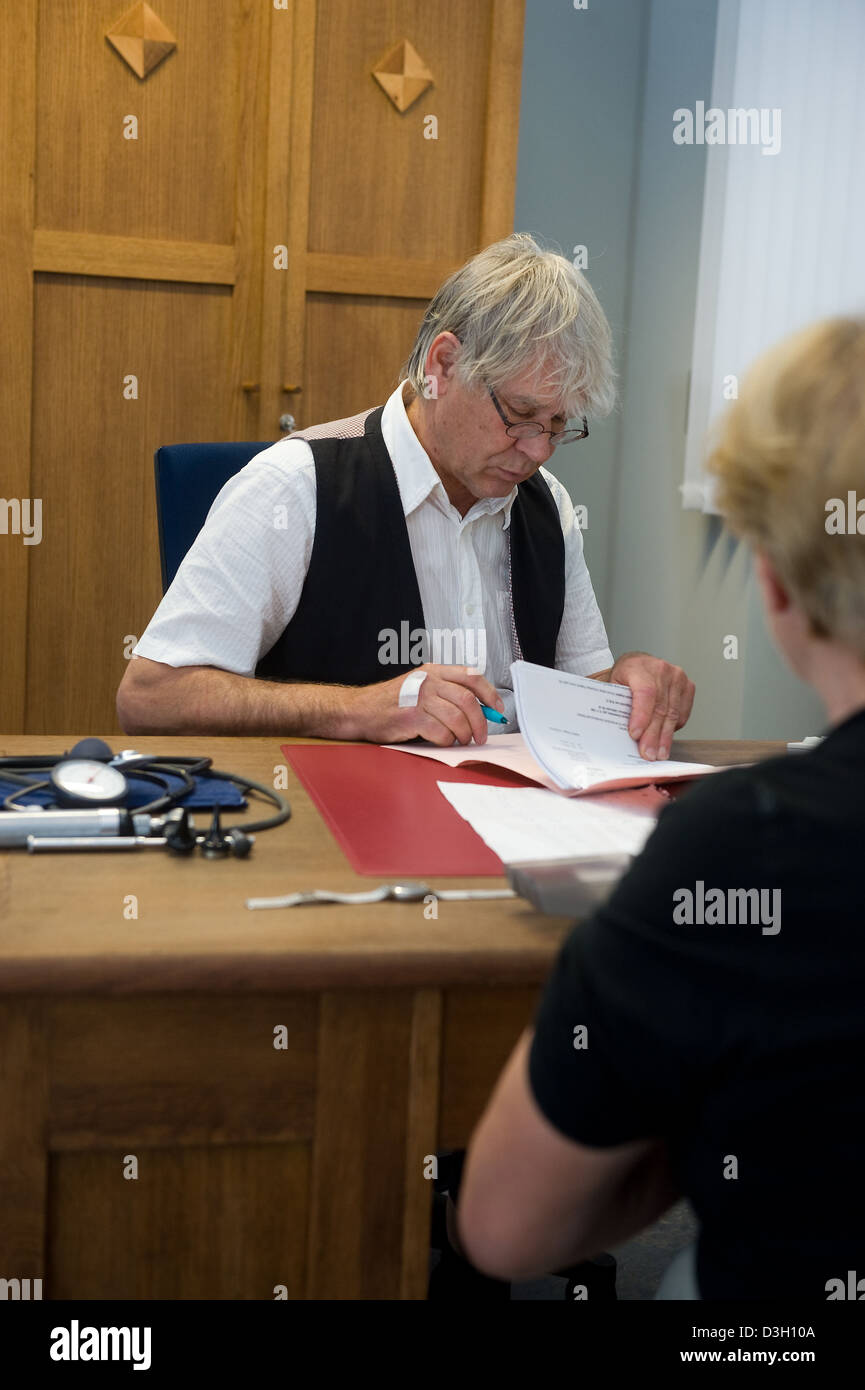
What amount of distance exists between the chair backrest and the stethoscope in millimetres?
765

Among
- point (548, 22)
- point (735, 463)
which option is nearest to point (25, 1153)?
point (735, 463)

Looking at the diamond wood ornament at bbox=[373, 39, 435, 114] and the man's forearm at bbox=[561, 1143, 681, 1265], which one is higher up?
the diamond wood ornament at bbox=[373, 39, 435, 114]

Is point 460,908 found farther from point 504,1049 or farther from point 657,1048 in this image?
point 657,1048

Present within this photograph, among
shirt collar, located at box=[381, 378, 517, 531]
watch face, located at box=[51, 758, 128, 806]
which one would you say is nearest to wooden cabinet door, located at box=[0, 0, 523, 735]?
shirt collar, located at box=[381, 378, 517, 531]

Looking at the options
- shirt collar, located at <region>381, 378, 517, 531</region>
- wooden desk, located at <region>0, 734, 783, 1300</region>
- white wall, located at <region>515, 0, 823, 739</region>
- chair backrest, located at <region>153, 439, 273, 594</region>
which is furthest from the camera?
white wall, located at <region>515, 0, 823, 739</region>

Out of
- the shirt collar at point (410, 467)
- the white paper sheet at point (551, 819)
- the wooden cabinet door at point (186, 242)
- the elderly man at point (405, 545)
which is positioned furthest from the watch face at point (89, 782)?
the wooden cabinet door at point (186, 242)

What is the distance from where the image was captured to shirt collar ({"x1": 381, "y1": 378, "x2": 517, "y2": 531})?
79.8 inches

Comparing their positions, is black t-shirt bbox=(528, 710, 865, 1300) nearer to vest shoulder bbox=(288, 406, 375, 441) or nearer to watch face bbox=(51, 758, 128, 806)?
watch face bbox=(51, 758, 128, 806)

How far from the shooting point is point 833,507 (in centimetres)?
66

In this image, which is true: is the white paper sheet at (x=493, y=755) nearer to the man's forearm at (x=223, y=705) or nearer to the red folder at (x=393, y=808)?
the red folder at (x=393, y=808)

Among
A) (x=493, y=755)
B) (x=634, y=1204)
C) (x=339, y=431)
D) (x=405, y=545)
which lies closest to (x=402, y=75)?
(x=339, y=431)

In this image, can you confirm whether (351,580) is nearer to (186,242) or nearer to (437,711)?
(437,711)

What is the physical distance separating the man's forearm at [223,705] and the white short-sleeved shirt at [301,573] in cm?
4

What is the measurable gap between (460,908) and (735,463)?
511 millimetres
